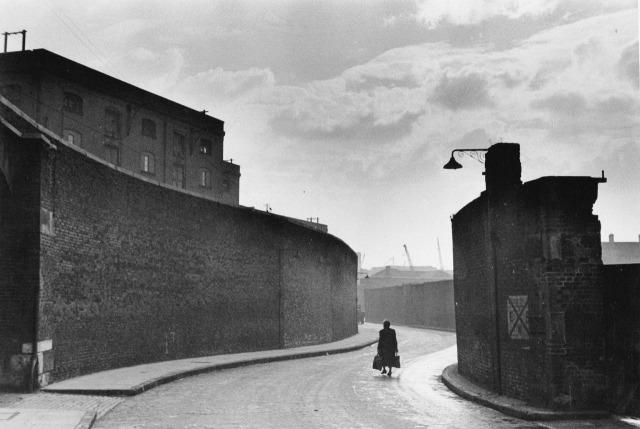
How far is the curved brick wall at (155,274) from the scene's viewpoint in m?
15.0

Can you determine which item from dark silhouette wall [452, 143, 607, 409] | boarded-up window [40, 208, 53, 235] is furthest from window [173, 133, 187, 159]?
dark silhouette wall [452, 143, 607, 409]

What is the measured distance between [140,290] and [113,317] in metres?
1.52

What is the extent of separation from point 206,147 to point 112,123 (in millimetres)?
9551

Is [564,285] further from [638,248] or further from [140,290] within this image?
[638,248]

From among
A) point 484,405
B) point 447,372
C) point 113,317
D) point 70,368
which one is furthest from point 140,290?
point 484,405

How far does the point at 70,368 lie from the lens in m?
15.3

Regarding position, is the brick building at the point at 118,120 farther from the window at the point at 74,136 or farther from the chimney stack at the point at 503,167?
the chimney stack at the point at 503,167

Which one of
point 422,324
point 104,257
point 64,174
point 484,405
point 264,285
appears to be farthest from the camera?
point 422,324

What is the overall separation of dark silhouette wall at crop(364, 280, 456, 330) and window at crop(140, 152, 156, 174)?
22.3 metres

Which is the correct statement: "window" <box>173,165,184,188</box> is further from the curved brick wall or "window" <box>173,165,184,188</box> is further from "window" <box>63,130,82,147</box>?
the curved brick wall

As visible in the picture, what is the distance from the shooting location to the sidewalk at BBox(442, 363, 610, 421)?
10648mm

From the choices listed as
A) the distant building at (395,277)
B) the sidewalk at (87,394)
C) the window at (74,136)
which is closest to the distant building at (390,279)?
the distant building at (395,277)

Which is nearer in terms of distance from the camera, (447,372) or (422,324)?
(447,372)

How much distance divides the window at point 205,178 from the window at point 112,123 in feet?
29.0
